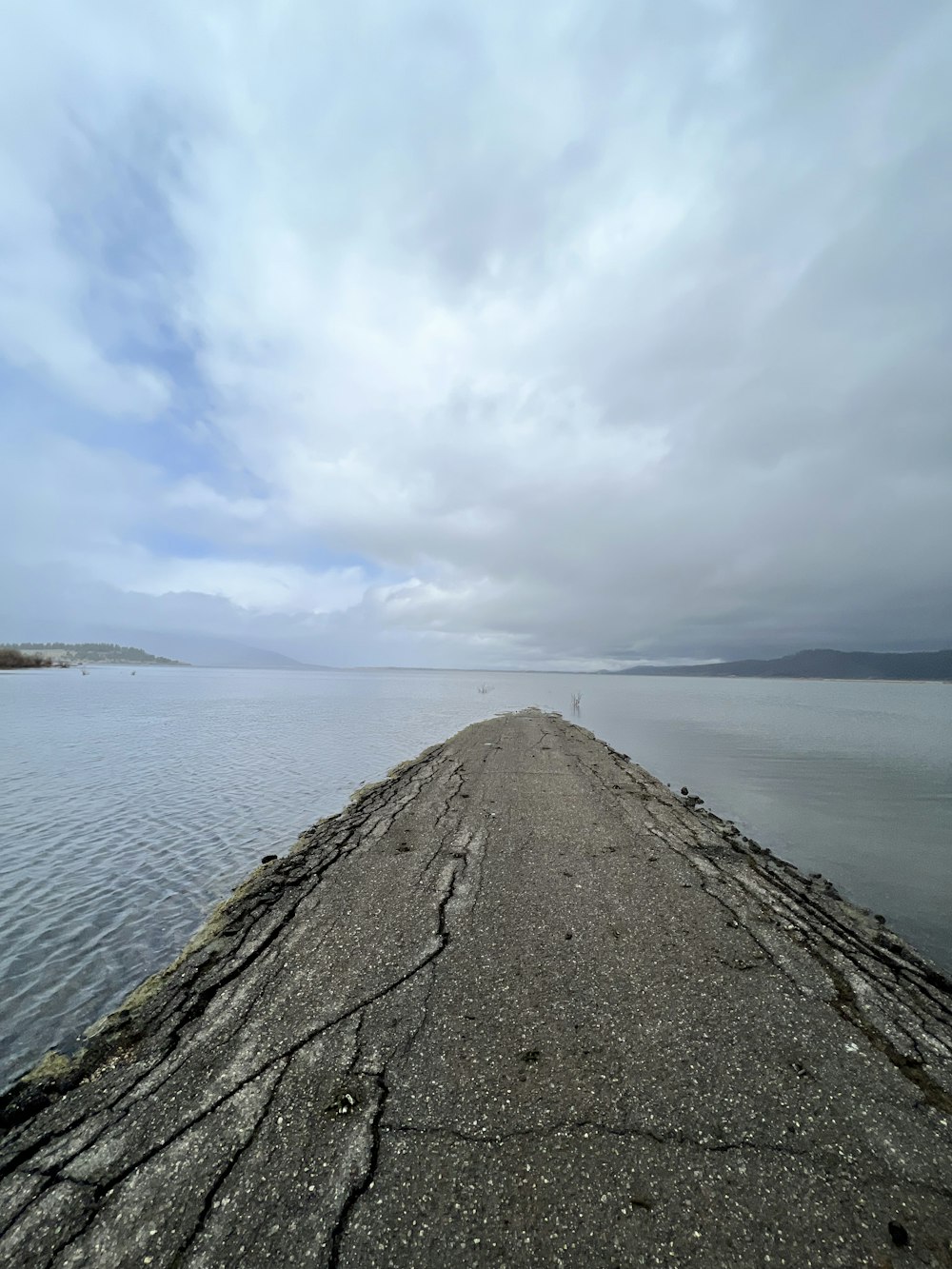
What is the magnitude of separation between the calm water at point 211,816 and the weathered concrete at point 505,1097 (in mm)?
2126

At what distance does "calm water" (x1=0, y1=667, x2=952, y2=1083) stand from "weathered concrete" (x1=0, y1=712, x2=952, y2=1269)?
2.13m

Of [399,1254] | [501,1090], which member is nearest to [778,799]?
[501,1090]

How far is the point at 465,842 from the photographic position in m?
11.4

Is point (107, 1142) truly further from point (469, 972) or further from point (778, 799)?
point (778, 799)

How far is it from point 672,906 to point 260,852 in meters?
9.85

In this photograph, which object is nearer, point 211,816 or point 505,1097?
point 505,1097

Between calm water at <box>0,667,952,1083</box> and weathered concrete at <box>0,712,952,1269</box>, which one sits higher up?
weathered concrete at <box>0,712,952,1269</box>

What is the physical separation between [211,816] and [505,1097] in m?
14.5

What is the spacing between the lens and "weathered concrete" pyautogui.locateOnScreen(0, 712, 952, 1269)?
3350mm

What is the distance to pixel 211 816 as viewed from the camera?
16.2m

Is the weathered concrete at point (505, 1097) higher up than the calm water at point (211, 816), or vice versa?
the weathered concrete at point (505, 1097)

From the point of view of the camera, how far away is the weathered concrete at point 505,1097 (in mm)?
3350

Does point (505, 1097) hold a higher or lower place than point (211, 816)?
higher

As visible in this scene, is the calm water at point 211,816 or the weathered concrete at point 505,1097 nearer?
the weathered concrete at point 505,1097
